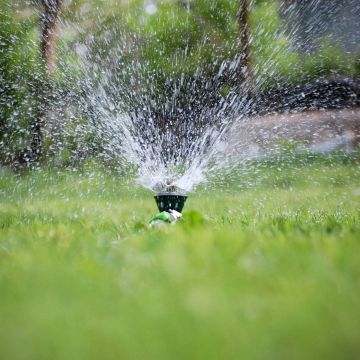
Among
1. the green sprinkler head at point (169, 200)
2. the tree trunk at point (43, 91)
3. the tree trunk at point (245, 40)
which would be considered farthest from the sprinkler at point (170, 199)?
the tree trunk at point (245, 40)

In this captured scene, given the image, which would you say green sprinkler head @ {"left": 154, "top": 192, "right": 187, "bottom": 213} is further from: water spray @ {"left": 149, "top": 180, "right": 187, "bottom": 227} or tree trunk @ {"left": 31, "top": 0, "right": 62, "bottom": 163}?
tree trunk @ {"left": 31, "top": 0, "right": 62, "bottom": 163}

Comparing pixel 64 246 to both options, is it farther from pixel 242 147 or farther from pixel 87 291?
pixel 242 147

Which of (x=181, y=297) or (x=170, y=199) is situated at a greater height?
(x=181, y=297)

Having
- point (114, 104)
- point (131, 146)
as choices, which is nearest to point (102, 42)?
point (114, 104)

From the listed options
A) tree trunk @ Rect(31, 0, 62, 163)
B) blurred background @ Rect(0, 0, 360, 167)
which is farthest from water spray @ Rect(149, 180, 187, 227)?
tree trunk @ Rect(31, 0, 62, 163)

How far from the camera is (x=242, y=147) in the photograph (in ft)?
25.6

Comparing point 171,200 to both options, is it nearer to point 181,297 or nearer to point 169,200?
point 169,200

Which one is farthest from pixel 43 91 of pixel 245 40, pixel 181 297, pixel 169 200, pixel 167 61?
pixel 181 297

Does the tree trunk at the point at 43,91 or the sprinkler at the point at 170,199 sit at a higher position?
the tree trunk at the point at 43,91

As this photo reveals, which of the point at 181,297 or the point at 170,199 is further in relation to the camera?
the point at 170,199

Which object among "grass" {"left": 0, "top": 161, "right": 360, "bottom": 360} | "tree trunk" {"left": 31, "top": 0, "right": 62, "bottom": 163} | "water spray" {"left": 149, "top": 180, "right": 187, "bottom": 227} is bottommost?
"water spray" {"left": 149, "top": 180, "right": 187, "bottom": 227}

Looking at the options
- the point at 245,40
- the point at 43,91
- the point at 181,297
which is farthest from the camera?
the point at 245,40

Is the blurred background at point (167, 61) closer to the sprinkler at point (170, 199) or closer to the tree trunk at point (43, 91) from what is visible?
the tree trunk at point (43, 91)

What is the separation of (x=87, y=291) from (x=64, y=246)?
0.72 metres
